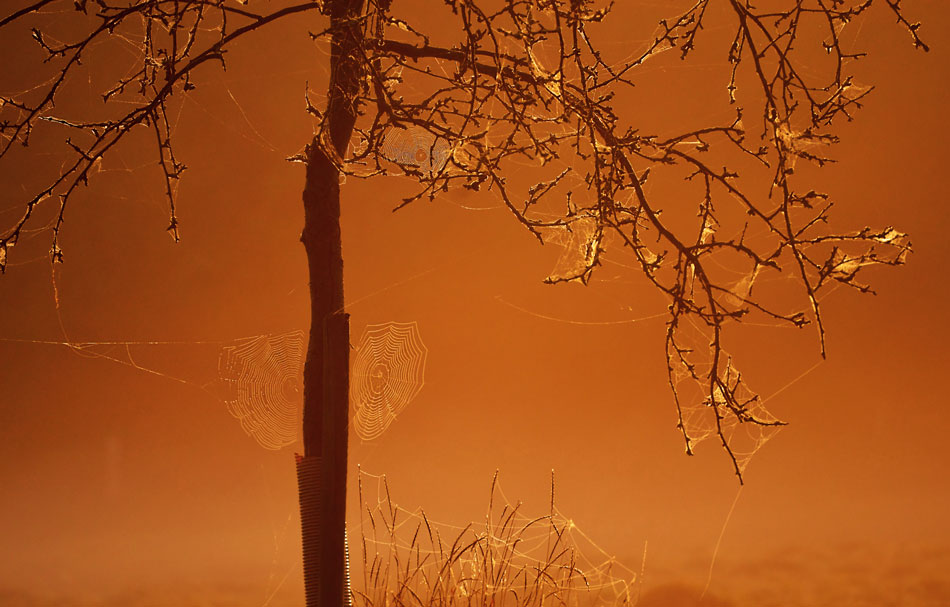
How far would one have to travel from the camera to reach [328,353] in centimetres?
271

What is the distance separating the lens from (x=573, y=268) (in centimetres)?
286

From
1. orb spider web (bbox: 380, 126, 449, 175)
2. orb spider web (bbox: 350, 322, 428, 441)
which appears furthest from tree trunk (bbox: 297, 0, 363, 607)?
orb spider web (bbox: 350, 322, 428, 441)

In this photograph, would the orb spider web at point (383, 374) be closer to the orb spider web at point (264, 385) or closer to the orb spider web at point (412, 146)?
the orb spider web at point (264, 385)

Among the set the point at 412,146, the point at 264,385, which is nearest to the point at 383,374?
the point at 264,385

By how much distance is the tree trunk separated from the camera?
8.78ft

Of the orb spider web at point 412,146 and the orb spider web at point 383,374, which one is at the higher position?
the orb spider web at point 412,146

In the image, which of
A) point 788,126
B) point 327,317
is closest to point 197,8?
point 327,317

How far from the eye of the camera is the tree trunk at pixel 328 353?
8.78 ft

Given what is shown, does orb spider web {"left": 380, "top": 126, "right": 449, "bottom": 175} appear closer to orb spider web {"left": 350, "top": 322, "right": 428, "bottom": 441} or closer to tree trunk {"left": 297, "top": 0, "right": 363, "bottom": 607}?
tree trunk {"left": 297, "top": 0, "right": 363, "bottom": 607}

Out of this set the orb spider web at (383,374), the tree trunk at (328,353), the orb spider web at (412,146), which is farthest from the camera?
the orb spider web at (383,374)

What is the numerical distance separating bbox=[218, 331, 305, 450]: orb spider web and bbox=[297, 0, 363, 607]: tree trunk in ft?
2.56

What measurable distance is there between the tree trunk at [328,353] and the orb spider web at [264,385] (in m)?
0.78

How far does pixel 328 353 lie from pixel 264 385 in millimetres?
1015

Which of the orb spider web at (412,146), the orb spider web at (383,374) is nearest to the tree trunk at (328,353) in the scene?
the orb spider web at (412,146)
